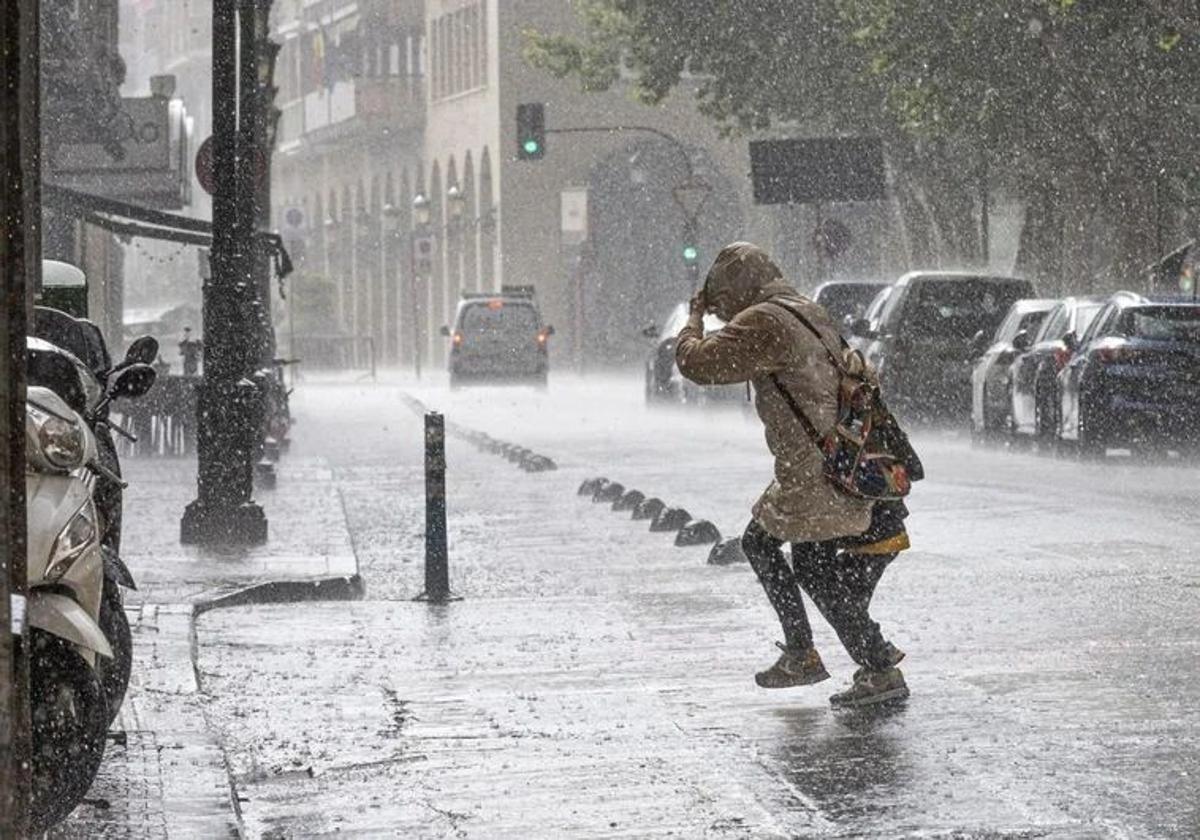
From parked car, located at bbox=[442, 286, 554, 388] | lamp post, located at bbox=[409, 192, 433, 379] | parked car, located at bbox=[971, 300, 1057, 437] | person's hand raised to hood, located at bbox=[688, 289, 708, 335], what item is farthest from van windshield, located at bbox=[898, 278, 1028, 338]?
lamp post, located at bbox=[409, 192, 433, 379]

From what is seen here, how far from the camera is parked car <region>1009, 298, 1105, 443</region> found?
29.5 metres

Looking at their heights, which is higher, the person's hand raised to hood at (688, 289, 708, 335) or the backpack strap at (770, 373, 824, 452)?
the person's hand raised to hood at (688, 289, 708, 335)

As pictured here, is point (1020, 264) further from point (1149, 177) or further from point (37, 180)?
point (37, 180)

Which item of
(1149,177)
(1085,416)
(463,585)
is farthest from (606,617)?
(1149,177)

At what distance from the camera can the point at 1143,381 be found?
2791 cm

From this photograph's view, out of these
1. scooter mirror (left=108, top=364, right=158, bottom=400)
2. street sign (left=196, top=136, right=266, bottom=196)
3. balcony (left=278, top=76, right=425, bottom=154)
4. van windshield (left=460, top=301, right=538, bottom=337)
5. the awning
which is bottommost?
van windshield (left=460, top=301, right=538, bottom=337)

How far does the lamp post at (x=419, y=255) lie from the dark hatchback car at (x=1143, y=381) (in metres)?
38.2

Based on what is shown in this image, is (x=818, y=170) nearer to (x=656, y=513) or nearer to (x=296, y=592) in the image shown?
(x=656, y=513)

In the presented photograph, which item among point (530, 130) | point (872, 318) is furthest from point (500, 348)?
point (872, 318)

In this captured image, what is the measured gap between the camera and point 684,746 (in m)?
9.55

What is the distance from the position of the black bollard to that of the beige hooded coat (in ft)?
13.8

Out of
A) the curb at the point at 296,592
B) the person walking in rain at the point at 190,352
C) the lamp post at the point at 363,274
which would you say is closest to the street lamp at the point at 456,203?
the lamp post at the point at 363,274

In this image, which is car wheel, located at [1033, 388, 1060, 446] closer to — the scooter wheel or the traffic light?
the scooter wheel

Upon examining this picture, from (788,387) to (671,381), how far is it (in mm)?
33364
